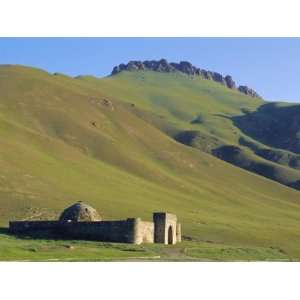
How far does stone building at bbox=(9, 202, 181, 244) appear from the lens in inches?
2753

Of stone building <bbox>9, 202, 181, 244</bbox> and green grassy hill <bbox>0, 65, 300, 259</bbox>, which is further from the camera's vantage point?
green grassy hill <bbox>0, 65, 300, 259</bbox>

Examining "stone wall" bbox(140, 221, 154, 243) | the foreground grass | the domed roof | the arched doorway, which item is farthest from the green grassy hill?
the foreground grass

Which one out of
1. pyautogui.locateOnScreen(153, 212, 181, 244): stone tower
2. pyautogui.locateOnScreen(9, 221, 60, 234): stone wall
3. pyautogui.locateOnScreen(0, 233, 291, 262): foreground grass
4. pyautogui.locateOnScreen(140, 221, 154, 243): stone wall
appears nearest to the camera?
pyautogui.locateOnScreen(0, 233, 291, 262): foreground grass

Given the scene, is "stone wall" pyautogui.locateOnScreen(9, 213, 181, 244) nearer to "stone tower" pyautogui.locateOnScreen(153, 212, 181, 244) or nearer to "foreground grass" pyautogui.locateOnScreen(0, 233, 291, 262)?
"stone tower" pyautogui.locateOnScreen(153, 212, 181, 244)

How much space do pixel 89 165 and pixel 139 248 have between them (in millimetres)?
80013

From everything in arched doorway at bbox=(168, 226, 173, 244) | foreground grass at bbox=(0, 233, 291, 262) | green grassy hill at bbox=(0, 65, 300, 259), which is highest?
green grassy hill at bbox=(0, 65, 300, 259)

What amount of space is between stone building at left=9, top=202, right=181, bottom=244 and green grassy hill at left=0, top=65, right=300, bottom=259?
1640 centimetres

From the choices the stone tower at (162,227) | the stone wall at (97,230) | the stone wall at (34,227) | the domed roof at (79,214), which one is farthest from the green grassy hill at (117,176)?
the domed roof at (79,214)

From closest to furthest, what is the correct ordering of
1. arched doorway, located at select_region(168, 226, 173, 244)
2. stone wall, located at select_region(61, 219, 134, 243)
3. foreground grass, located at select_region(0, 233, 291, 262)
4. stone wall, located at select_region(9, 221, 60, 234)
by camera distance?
foreground grass, located at select_region(0, 233, 291, 262) < stone wall, located at select_region(61, 219, 134, 243) < stone wall, located at select_region(9, 221, 60, 234) < arched doorway, located at select_region(168, 226, 173, 244)

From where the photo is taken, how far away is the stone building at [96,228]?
6994 cm

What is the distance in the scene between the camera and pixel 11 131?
146 m

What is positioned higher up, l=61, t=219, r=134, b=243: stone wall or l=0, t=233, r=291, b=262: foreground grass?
l=61, t=219, r=134, b=243: stone wall

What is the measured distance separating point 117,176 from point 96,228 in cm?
7155
